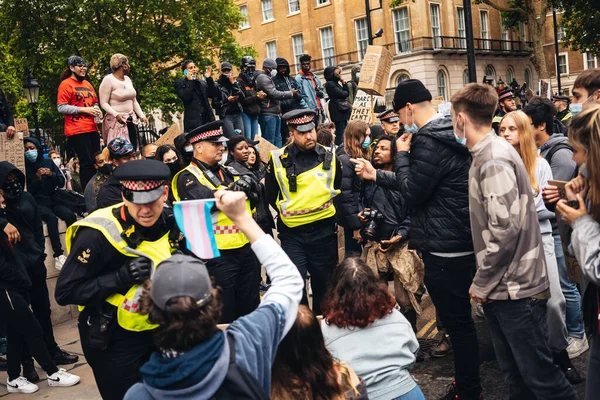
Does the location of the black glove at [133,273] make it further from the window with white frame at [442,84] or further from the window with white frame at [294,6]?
the window with white frame at [294,6]

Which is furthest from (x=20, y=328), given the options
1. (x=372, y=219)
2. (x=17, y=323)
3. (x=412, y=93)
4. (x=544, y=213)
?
(x=544, y=213)

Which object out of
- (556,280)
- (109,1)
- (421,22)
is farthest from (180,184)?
(421,22)

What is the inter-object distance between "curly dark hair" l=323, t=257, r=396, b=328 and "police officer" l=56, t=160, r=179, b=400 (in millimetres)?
1057

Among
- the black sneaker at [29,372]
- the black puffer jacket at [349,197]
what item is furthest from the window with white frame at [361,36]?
the black sneaker at [29,372]

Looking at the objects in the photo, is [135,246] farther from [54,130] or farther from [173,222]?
[54,130]

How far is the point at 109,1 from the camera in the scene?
27422mm

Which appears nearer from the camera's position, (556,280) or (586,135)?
(586,135)

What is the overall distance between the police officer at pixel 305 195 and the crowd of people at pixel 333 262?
0.05 feet

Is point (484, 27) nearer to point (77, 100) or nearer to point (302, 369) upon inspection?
point (77, 100)

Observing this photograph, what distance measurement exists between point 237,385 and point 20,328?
155 inches

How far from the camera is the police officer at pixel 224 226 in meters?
4.72

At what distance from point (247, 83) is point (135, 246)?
7924 mm

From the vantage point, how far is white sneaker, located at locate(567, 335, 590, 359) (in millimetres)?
5180

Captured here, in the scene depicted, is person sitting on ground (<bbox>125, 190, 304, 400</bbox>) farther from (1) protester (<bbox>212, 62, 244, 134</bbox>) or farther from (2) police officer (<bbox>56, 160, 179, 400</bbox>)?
(1) protester (<bbox>212, 62, 244, 134</bbox>)
